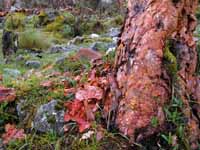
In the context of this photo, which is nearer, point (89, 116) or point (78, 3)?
point (89, 116)

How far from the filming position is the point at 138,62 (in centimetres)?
275

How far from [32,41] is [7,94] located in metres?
4.78

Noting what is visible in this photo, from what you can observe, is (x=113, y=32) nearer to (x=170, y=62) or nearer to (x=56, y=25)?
(x=56, y=25)

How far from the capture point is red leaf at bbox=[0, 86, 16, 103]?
322cm

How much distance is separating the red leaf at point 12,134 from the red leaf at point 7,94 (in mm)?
225

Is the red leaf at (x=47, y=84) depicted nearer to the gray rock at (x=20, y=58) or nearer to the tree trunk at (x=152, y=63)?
the tree trunk at (x=152, y=63)

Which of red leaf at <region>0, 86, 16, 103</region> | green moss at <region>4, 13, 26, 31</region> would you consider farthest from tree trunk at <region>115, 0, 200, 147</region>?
green moss at <region>4, 13, 26, 31</region>

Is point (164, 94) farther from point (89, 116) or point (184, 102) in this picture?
point (89, 116)

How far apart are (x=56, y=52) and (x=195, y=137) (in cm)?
476

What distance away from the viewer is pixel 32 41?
7.98 metres

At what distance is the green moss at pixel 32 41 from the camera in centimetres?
793

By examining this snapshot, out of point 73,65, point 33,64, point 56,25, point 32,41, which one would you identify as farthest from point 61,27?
point 73,65

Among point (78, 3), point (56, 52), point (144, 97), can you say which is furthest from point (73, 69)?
point (78, 3)

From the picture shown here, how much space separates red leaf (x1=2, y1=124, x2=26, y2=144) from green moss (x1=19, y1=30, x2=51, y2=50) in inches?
194
